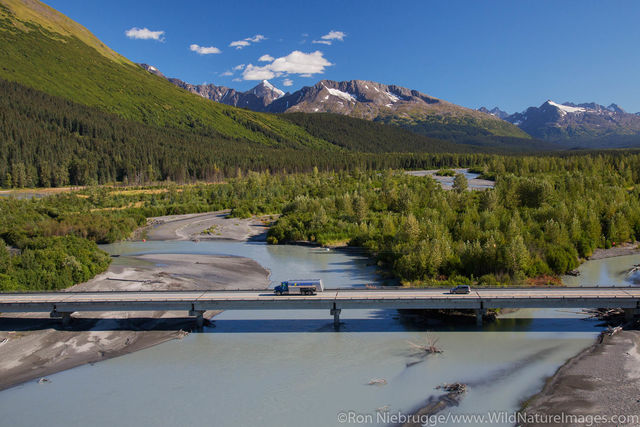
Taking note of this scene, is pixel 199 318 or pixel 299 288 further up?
pixel 299 288

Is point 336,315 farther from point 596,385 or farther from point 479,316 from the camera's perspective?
point 596,385

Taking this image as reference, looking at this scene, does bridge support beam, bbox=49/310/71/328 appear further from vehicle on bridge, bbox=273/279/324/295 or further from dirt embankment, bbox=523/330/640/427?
dirt embankment, bbox=523/330/640/427

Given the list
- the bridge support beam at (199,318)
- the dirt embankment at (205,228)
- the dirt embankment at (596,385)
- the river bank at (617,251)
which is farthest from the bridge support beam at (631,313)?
the dirt embankment at (205,228)

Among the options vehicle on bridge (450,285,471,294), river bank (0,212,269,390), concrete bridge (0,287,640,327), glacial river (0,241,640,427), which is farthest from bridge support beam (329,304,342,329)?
river bank (0,212,269,390)

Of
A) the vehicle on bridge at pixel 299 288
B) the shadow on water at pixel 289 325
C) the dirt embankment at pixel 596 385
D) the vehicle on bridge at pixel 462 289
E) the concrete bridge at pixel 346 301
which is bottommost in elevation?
the dirt embankment at pixel 596 385

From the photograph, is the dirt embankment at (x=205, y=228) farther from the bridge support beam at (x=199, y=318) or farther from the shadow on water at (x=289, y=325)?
the bridge support beam at (x=199, y=318)

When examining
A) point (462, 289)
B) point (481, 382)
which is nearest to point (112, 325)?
point (462, 289)
